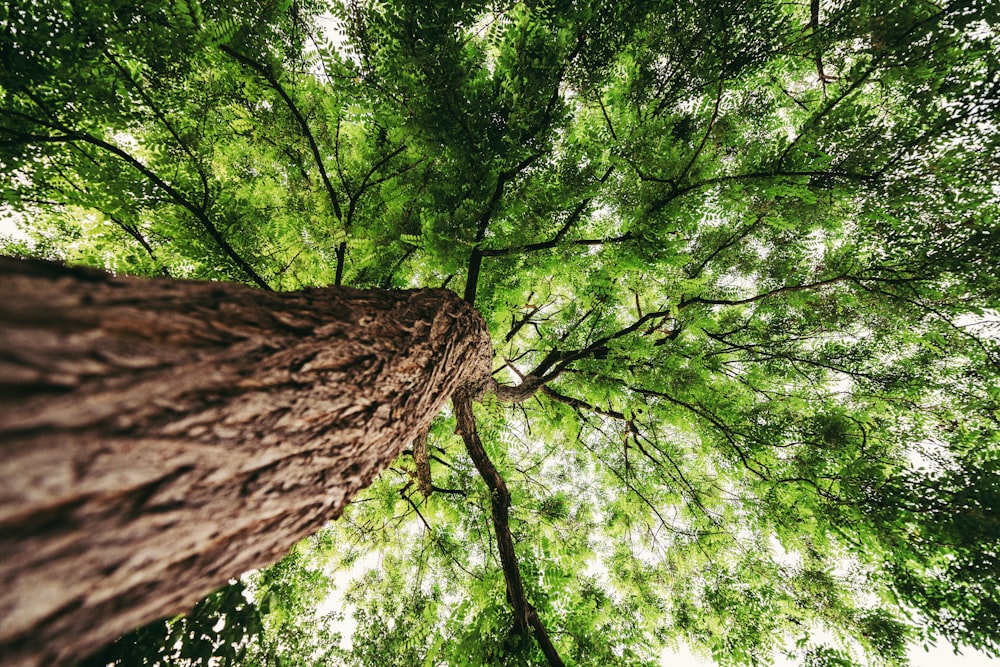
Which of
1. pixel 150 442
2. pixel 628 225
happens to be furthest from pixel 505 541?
pixel 150 442

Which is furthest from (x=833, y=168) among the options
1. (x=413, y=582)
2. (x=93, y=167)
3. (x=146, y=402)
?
(x=413, y=582)

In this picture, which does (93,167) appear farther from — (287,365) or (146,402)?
(146,402)

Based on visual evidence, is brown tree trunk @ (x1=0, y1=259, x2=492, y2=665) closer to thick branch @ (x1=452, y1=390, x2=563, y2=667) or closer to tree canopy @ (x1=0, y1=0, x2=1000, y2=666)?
tree canopy @ (x1=0, y1=0, x2=1000, y2=666)

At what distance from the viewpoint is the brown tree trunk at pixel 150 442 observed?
1.96 feet

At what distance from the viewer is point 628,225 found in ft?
10.2

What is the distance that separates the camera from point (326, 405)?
4.41 ft

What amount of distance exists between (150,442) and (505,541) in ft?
11.7

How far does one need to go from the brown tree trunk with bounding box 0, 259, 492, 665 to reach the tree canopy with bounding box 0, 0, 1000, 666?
1741mm

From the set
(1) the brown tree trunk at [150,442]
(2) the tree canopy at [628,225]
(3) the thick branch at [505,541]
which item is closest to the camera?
(1) the brown tree trunk at [150,442]

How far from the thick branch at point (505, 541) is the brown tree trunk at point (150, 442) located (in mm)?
2485

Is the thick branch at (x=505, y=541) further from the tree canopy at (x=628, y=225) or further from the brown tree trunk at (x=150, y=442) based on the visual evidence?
the brown tree trunk at (x=150, y=442)

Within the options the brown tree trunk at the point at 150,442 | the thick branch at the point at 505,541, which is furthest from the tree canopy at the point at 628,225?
the brown tree trunk at the point at 150,442

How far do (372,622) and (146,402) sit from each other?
268 inches

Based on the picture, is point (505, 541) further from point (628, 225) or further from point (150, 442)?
point (150, 442)
